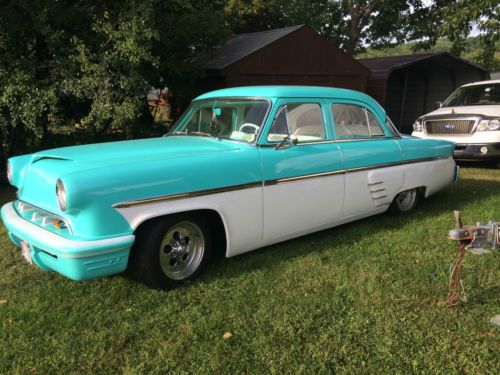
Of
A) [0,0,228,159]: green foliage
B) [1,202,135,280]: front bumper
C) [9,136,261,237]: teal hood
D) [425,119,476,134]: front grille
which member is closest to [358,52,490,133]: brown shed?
[425,119,476,134]: front grille

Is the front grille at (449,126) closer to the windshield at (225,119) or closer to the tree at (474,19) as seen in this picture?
the tree at (474,19)

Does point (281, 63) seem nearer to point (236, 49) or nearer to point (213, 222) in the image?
point (236, 49)

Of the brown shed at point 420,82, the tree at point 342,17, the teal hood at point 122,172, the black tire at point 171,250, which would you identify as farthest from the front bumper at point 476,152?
the tree at point 342,17

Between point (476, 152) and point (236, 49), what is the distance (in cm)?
648

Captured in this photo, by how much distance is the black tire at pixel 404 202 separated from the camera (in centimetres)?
556

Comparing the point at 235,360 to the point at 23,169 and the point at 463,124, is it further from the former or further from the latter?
the point at 463,124

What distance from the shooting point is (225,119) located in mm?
4391

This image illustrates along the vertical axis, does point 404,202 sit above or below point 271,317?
below

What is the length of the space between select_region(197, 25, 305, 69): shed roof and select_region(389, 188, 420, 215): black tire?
5.94 meters

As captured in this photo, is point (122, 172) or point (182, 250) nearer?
point (122, 172)

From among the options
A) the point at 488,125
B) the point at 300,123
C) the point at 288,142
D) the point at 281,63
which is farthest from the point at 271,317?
the point at 281,63

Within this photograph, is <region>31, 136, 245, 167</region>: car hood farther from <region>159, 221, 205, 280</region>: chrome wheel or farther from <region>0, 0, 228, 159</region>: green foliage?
<region>0, 0, 228, 159</region>: green foliage

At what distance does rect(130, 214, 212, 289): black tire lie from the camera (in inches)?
134

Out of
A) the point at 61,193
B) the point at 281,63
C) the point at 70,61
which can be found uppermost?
the point at 70,61
